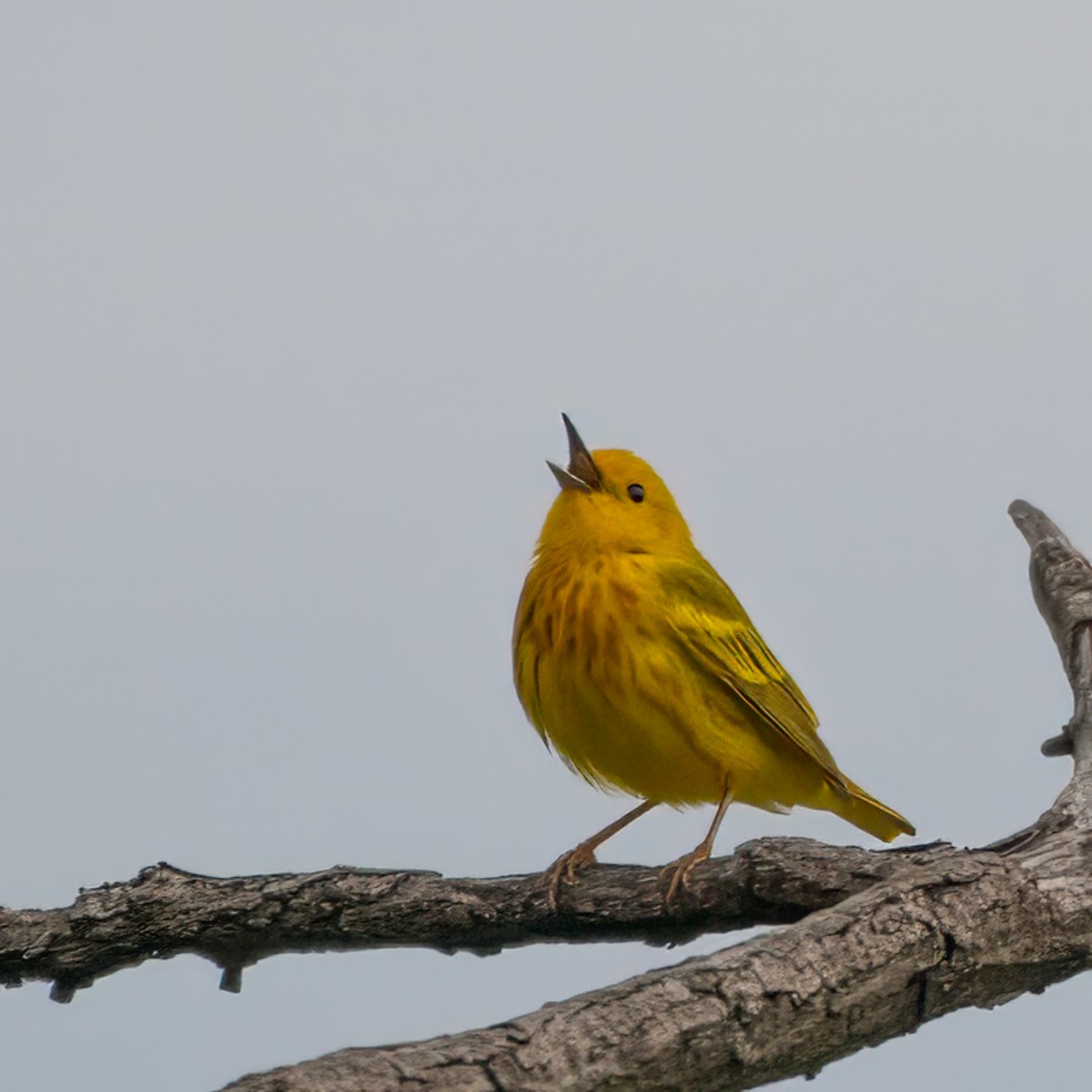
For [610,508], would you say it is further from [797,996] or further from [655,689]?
[797,996]

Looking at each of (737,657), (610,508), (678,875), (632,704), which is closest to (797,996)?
(678,875)

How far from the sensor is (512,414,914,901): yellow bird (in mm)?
4641

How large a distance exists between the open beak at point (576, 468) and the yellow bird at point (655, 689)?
0.15 feet

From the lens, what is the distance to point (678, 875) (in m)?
4.21

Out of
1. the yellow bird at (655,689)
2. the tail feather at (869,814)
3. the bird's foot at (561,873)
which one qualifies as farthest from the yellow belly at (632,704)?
the bird's foot at (561,873)

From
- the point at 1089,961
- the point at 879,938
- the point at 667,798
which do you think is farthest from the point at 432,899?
the point at 1089,961

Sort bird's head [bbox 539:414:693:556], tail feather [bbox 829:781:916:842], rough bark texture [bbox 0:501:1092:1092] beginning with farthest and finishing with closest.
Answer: bird's head [bbox 539:414:693:556], tail feather [bbox 829:781:916:842], rough bark texture [bbox 0:501:1092:1092]

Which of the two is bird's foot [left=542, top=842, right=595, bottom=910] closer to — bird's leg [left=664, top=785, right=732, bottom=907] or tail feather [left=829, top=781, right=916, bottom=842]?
bird's leg [left=664, top=785, right=732, bottom=907]

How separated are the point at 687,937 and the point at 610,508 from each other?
1567 millimetres

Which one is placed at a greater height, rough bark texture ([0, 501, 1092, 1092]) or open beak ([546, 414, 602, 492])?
open beak ([546, 414, 602, 492])

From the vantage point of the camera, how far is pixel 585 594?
4797 mm

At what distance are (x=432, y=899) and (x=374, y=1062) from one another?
1.41 m

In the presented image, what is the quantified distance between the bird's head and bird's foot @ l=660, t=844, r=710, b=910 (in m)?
1.16

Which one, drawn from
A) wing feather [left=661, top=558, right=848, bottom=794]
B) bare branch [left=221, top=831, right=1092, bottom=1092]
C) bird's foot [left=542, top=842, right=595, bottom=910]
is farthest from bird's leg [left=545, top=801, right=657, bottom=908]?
bare branch [left=221, top=831, right=1092, bottom=1092]
